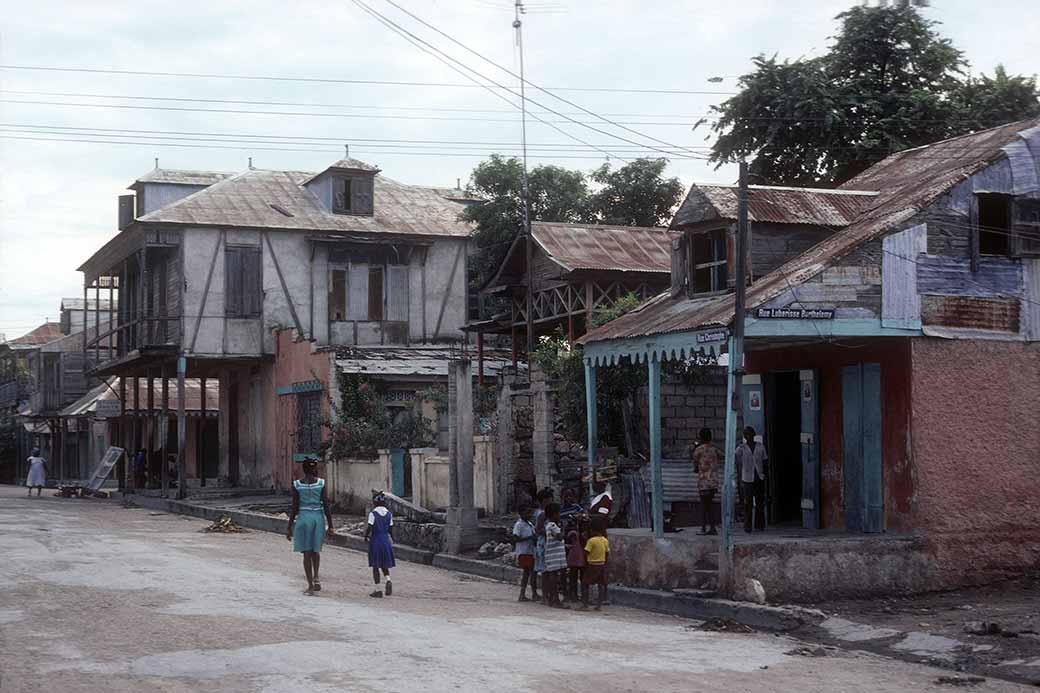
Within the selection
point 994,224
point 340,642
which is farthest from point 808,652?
point 994,224

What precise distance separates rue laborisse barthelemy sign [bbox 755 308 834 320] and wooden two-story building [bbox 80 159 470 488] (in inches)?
835

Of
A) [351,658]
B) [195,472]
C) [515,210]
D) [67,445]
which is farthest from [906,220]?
[67,445]

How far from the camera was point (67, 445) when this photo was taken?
203 ft

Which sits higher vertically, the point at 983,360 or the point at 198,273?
the point at 198,273

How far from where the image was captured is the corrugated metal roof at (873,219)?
1606 centimetres

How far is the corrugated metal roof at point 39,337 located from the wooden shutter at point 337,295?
3379 cm

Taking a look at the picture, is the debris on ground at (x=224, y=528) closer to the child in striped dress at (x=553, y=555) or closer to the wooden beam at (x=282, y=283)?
the wooden beam at (x=282, y=283)

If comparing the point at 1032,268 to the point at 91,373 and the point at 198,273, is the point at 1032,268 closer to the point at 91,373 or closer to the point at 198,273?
the point at 198,273

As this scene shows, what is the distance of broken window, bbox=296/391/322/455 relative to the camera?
112ft

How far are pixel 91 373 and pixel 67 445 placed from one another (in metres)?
18.9

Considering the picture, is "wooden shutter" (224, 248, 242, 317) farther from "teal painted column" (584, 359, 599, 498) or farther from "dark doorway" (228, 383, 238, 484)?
"teal painted column" (584, 359, 599, 498)

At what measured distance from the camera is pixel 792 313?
1545 cm

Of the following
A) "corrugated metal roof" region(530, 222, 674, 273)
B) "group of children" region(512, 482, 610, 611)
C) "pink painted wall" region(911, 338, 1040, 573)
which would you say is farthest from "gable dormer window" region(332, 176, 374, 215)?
"pink painted wall" region(911, 338, 1040, 573)

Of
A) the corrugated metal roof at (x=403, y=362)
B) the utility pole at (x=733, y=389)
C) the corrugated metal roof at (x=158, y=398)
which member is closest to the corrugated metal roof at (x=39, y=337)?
the corrugated metal roof at (x=158, y=398)
